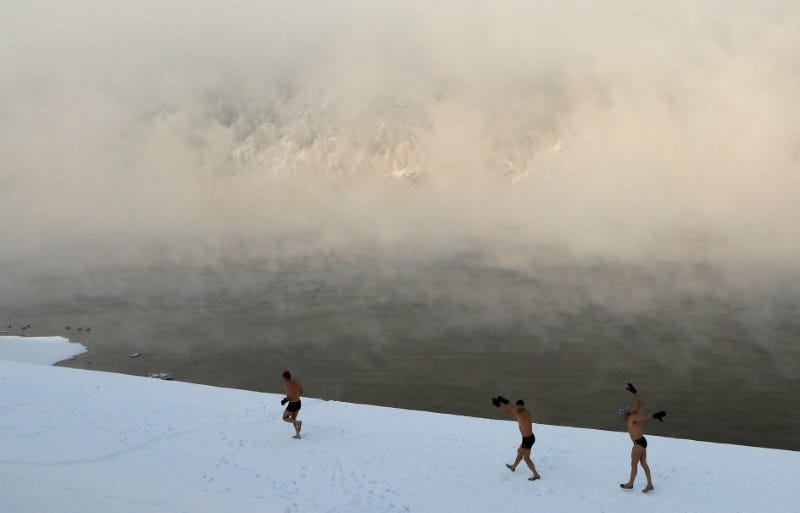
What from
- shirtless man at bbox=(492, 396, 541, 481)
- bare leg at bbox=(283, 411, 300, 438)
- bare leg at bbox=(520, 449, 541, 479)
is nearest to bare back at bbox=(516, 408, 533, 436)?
shirtless man at bbox=(492, 396, 541, 481)

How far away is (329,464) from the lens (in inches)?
581

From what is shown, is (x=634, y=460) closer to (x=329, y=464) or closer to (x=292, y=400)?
(x=329, y=464)

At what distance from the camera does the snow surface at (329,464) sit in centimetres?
1235

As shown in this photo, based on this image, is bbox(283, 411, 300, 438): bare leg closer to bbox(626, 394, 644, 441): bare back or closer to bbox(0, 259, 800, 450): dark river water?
bbox(626, 394, 644, 441): bare back

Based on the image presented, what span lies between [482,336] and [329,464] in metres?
22.0

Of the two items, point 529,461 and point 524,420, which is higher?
point 524,420

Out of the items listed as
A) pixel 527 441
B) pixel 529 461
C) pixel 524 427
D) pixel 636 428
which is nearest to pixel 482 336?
pixel 529 461

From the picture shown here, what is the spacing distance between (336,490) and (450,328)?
2571 cm

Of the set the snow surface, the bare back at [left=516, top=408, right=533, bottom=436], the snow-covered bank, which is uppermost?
the snow-covered bank

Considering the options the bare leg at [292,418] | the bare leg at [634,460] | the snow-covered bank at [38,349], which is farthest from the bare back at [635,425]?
the snow-covered bank at [38,349]

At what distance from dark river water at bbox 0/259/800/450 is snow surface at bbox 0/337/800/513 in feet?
21.4

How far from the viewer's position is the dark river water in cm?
2502

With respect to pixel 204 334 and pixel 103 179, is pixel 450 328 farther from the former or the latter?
pixel 103 179

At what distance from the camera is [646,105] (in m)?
128
